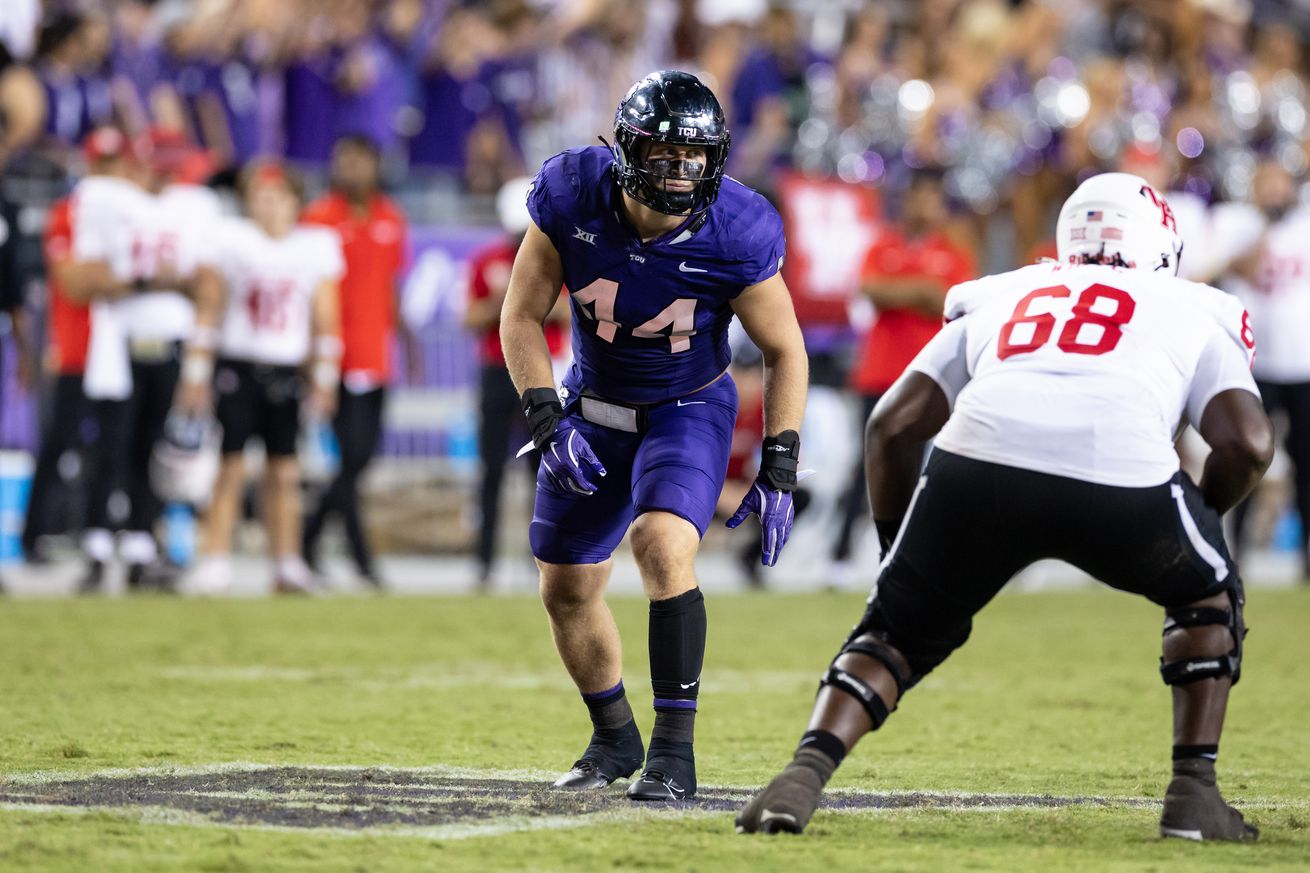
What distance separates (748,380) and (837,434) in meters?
1.24

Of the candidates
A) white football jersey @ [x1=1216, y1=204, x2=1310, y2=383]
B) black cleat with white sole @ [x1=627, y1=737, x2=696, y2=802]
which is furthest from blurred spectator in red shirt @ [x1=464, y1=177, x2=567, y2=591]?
black cleat with white sole @ [x1=627, y1=737, x2=696, y2=802]

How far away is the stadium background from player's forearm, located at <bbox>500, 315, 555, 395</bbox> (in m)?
7.19

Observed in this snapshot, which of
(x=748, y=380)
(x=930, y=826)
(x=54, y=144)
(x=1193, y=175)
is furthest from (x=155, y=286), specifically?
(x=1193, y=175)

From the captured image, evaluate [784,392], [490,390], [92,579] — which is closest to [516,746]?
[784,392]

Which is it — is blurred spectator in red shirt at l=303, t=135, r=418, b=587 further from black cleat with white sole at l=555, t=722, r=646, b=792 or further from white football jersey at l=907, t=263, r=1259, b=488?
white football jersey at l=907, t=263, r=1259, b=488

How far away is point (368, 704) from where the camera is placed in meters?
7.50

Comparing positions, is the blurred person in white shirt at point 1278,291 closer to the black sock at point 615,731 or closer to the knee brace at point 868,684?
the black sock at point 615,731

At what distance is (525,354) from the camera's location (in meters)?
5.73

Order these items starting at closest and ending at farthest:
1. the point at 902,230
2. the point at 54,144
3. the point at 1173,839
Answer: the point at 1173,839 → the point at 902,230 → the point at 54,144

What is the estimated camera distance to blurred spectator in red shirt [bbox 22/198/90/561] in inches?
471

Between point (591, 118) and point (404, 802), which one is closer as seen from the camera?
point (404, 802)

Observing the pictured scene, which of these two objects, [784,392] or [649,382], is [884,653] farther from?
[649,382]

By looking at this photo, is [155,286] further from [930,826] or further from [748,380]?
[930,826]

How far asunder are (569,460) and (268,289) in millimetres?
7107
